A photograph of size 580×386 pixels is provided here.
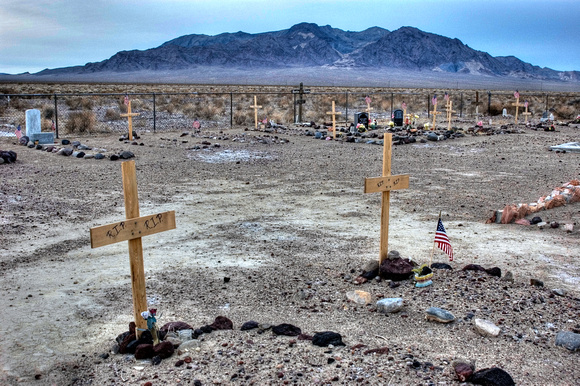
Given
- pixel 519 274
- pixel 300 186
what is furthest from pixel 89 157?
pixel 519 274

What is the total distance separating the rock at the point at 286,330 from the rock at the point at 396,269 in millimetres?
1963

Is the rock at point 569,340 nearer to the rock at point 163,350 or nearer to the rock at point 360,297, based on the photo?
the rock at point 360,297

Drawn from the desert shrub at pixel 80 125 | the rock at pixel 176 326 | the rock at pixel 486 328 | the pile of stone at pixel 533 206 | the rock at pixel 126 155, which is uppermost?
the desert shrub at pixel 80 125

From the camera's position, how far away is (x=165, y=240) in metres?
9.66

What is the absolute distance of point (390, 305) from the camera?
6309 millimetres

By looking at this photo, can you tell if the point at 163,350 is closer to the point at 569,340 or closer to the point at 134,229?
the point at 134,229

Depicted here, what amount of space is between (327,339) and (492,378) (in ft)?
5.09

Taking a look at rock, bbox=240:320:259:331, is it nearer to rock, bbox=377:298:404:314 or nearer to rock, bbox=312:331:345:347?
rock, bbox=312:331:345:347

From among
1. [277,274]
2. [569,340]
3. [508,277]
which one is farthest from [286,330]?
[508,277]

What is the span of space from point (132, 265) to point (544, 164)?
16.3 meters

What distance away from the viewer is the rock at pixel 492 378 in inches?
180

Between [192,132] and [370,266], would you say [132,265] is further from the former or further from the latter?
[192,132]

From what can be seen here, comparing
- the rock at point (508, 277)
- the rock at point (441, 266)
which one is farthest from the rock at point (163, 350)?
the rock at point (508, 277)

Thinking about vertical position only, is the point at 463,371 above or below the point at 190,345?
above
